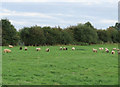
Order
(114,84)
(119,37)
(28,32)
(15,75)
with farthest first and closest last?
(119,37) < (28,32) < (15,75) < (114,84)

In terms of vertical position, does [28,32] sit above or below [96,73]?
above

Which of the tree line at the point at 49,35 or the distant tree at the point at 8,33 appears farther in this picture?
the tree line at the point at 49,35

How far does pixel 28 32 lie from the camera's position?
39.0 meters

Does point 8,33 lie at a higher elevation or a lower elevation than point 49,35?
higher

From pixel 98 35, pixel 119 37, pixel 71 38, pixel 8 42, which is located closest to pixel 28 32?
pixel 8 42

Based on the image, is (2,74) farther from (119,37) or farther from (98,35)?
(119,37)

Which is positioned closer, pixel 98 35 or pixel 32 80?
pixel 32 80

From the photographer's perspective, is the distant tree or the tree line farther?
the tree line

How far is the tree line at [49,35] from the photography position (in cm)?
3652

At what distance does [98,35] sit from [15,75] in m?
47.3

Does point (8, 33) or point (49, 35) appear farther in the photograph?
point (49, 35)

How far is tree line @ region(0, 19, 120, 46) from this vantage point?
36.5 metres

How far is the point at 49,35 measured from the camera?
40.7 metres

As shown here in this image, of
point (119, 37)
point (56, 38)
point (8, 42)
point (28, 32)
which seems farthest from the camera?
point (119, 37)
